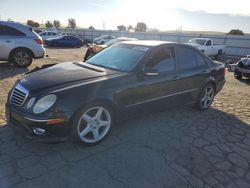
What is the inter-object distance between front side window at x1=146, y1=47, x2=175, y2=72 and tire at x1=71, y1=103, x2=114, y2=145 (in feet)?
3.86

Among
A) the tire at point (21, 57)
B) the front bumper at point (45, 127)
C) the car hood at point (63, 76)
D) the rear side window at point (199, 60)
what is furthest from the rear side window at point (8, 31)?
the rear side window at point (199, 60)

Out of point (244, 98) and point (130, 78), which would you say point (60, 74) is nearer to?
point (130, 78)

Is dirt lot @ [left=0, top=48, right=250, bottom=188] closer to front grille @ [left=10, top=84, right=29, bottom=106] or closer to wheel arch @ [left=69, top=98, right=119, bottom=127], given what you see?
wheel arch @ [left=69, top=98, right=119, bottom=127]

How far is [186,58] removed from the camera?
16.9 feet

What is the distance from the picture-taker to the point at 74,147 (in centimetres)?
378

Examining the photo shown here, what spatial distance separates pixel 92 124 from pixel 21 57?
23.8 feet

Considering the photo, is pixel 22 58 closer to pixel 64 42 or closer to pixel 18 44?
pixel 18 44

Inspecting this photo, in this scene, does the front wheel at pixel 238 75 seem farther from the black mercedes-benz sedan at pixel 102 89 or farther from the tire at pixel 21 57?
the tire at pixel 21 57

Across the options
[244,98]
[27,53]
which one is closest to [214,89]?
[244,98]

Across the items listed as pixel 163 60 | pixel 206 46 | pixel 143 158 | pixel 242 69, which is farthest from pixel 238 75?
pixel 143 158

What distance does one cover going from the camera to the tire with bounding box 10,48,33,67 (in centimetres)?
961

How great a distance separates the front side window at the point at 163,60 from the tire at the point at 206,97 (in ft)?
4.28

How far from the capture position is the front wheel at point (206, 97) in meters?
5.65

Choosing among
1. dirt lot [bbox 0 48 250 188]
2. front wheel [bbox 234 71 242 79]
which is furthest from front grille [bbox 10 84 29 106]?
front wheel [bbox 234 71 242 79]
